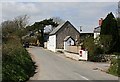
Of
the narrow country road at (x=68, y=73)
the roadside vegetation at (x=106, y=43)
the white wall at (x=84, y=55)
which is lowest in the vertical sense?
the narrow country road at (x=68, y=73)

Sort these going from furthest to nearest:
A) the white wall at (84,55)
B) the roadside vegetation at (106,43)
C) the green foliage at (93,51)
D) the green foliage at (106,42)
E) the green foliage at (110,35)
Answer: the green foliage at (110,35) < the green foliage at (106,42) < the roadside vegetation at (106,43) < the green foliage at (93,51) < the white wall at (84,55)

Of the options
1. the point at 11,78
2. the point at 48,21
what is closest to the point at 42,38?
the point at 48,21

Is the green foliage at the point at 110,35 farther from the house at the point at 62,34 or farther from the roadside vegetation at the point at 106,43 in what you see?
the house at the point at 62,34

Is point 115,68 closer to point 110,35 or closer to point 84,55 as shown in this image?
point 84,55

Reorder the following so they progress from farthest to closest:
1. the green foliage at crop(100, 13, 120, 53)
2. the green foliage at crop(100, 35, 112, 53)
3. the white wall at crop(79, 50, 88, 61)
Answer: the green foliage at crop(100, 13, 120, 53) → the green foliage at crop(100, 35, 112, 53) → the white wall at crop(79, 50, 88, 61)

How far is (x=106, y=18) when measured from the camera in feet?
155

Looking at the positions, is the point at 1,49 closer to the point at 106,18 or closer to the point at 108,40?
the point at 108,40

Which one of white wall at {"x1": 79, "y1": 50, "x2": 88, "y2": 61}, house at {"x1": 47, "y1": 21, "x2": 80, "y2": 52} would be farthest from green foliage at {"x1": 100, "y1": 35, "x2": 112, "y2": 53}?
house at {"x1": 47, "y1": 21, "x2": 80, "y2": 52}

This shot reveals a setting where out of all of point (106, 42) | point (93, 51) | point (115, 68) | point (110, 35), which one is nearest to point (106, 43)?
point (106, 42)

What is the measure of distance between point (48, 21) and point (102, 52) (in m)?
67.3

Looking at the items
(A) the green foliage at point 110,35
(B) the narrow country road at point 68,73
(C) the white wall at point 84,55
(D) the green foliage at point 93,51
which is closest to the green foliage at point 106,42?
(A) the green foliage at point 110,35

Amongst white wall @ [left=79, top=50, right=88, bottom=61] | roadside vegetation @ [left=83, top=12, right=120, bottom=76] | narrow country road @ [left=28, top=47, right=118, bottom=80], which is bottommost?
narrow country road @ [left=28, top=47, right=118, bottom=80]

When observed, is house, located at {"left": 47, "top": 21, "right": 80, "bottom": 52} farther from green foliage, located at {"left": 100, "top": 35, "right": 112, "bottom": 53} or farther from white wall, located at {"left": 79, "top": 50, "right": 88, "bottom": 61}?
white wall, located at {"left": 79, "top": 50, "right": 88, "bottom": 61}

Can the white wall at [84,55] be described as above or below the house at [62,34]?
below
